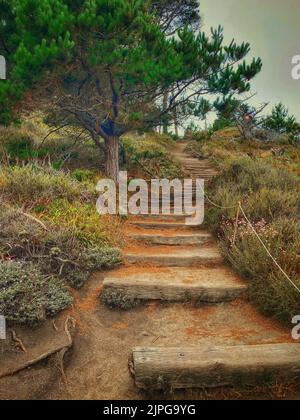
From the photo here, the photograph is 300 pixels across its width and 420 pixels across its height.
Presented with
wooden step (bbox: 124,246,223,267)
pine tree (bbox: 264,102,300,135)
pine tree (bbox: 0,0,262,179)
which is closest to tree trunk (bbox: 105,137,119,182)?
pine tree (bbox: 0,0,262,179)

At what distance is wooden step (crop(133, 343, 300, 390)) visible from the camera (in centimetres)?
305

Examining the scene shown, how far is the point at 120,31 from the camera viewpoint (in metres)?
6.60

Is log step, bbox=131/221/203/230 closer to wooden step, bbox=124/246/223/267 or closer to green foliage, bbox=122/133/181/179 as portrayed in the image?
wooden step, bbox=124/246/223/267

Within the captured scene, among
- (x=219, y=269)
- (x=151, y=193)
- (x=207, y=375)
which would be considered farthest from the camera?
(x=151, y=193)

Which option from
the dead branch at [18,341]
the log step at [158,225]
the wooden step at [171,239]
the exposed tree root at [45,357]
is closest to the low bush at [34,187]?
the log step at [158,225]

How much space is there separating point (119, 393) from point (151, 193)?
703 cm

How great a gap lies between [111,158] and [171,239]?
362 cm

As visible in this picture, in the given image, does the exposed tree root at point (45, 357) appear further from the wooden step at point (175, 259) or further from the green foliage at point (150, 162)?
the green foliage at point (150, 162)

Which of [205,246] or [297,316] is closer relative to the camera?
[297,316]

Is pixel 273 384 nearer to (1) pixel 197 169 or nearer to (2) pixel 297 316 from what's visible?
(2) pixel 297 316

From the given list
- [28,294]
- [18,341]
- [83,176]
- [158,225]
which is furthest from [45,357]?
[83,176]

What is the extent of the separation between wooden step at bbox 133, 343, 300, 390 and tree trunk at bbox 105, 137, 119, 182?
6.67 m

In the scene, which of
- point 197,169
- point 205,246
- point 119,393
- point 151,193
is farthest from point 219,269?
point 197,169

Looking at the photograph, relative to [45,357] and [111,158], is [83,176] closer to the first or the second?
[111,158]
